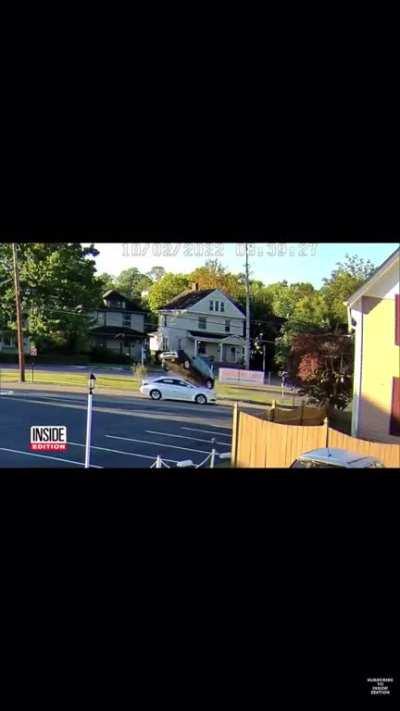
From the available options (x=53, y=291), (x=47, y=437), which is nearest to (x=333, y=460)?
(x=47, y=437)

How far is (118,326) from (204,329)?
555mm

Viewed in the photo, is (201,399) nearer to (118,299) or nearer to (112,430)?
(112,430)

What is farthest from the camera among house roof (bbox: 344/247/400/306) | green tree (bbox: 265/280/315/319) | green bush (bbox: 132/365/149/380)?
green bush (bbox: 132/365/149/380)

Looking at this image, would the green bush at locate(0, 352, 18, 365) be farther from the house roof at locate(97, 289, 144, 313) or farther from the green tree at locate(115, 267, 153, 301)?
the green tree at locate(115, 267, 153, 301)

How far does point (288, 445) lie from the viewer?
3180mm

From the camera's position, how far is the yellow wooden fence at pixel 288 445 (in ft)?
10.3

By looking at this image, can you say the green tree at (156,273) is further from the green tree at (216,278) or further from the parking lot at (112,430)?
the parking lot at (112,430)

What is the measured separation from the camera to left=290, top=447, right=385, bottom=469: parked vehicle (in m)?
3.16

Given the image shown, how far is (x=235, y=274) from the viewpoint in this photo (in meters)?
3.11

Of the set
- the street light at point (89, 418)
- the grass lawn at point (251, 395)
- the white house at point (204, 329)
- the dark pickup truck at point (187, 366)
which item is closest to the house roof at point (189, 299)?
the white house at point (204, 329)

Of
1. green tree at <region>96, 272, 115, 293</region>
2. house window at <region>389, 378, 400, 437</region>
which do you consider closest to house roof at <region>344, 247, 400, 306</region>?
house window at <region>389, 378, 400, 437</region>

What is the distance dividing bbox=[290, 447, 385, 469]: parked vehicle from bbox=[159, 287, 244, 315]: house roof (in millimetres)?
1001

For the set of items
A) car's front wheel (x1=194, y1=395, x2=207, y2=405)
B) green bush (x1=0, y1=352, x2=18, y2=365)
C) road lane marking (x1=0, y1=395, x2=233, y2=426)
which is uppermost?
Result: green bush (x1=0, y1=352, x2=18, y2=365)
